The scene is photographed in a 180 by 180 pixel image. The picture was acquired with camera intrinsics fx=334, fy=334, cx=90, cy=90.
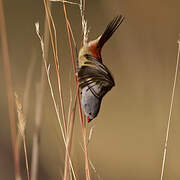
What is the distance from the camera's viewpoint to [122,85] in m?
1.84

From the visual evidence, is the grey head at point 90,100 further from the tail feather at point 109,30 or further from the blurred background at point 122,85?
the blurred background at point 122,85

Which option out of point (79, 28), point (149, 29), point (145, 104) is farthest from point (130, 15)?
point (145, 104)

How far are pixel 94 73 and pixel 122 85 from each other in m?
1.29

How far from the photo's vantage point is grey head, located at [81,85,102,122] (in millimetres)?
622

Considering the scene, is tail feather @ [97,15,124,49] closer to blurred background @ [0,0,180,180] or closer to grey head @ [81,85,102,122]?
grey head @ [81,85,102,122]

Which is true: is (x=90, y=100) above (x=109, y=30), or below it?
below

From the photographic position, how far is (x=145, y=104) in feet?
5.79

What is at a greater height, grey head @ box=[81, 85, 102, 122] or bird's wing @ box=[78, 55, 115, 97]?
bird's wing @ box=[78, 55, 115, 97]

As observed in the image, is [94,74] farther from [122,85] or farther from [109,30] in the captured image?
[122,85]

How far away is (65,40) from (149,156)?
75cm

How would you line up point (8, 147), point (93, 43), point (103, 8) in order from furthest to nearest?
point (103, 8) < point (8, 147) < point (93, 43)

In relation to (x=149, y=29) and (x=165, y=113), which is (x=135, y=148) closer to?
(x=165, y=113)

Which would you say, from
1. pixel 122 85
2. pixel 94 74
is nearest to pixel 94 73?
pixel 94 74

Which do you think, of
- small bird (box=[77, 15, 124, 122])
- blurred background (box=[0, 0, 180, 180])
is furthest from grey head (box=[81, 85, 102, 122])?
blurred background (box=[0, 0, 180, 180])
